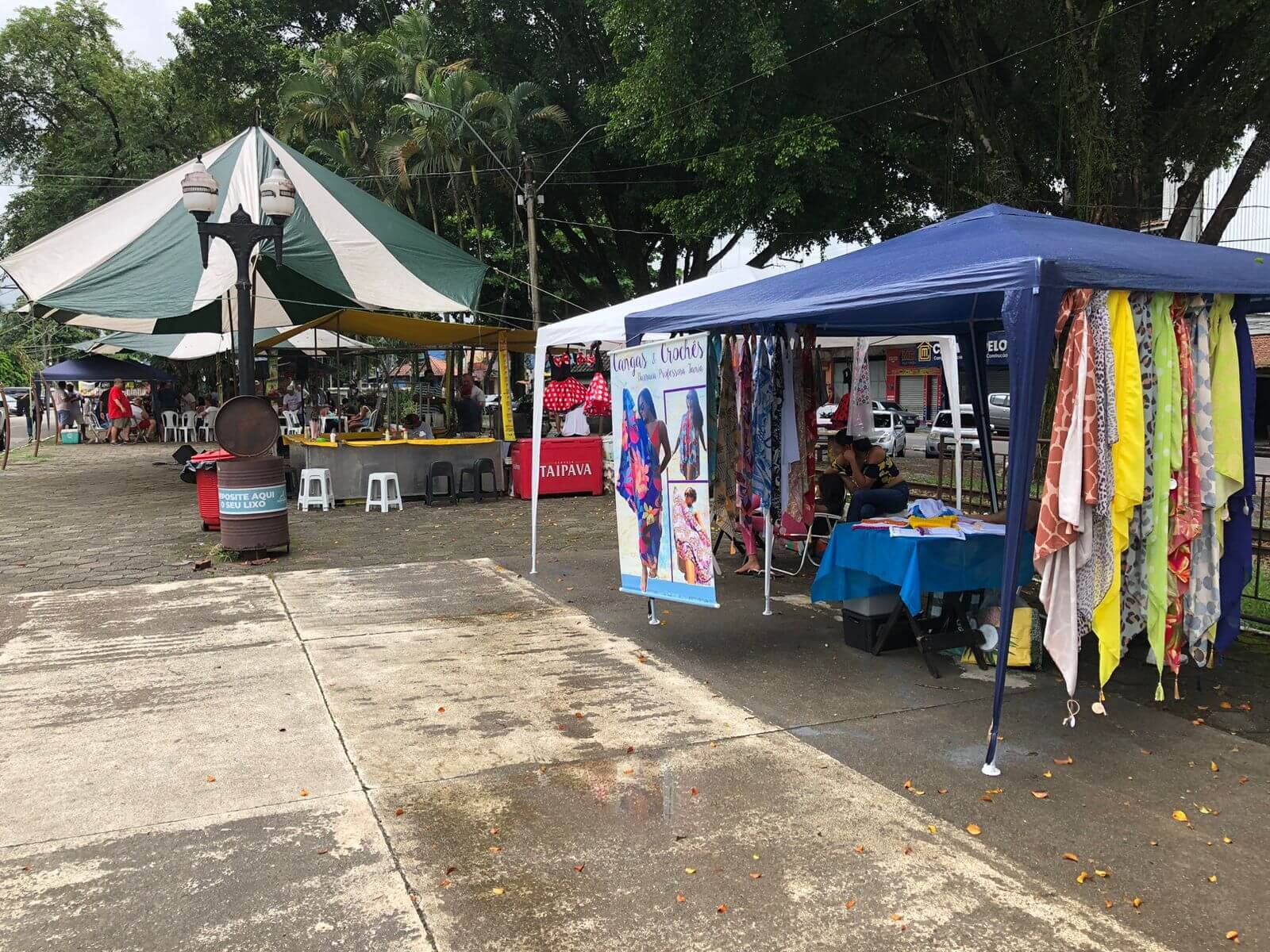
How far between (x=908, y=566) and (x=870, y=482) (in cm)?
316

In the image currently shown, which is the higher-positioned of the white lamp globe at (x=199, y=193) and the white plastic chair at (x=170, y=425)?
the white lamp globe at (x=199, y=193)

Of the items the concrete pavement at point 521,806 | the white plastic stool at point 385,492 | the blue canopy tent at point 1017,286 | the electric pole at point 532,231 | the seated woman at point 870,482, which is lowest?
the concrete pavement at point 521,806

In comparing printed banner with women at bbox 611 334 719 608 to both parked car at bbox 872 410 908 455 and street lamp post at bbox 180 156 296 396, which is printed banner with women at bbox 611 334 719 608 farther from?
parked car at bbox 872 410 908 455

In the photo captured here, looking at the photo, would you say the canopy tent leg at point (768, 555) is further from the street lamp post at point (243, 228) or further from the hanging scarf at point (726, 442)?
the street lamp post at point (243, 228)

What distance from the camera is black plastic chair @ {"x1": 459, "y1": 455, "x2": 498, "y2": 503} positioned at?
15.3 metres

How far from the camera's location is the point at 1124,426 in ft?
15.3

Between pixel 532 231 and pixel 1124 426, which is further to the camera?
pixel 532 231

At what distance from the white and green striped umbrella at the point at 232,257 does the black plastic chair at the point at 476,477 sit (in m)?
2.46

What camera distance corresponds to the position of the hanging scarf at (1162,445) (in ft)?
16.1

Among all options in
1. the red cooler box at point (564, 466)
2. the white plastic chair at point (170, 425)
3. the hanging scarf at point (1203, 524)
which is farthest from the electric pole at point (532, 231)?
the white plastic chair at point (170, 425)

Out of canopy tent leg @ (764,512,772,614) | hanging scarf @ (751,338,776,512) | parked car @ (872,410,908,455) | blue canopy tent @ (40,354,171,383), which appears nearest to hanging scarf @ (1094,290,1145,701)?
canopy tent leg @ (764,512,772,614)

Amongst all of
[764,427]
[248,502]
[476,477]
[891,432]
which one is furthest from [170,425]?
[764,427]

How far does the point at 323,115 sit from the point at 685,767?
89.2 feet

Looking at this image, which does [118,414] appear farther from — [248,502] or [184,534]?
[248,502]
